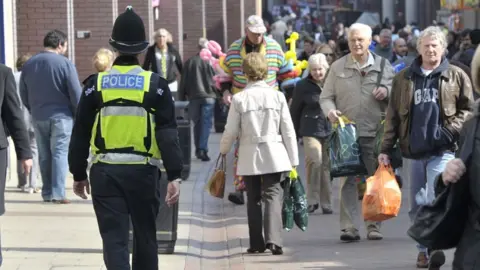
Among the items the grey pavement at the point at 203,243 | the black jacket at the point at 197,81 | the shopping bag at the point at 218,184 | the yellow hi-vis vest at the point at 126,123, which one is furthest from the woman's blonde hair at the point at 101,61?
the black jacket at the point at 197,81

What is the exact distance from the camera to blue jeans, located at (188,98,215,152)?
20.2 metres

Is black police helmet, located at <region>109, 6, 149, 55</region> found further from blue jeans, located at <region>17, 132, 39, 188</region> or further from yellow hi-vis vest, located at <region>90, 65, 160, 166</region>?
blue jeans, located at <region>17, 132, 39, 188</region>

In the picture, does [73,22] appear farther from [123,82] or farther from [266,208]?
[123,82]

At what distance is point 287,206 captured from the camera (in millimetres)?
10984

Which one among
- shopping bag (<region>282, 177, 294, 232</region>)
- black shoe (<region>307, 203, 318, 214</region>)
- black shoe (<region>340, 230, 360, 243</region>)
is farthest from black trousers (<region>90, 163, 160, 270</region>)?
black shoe (<region>307, 203, 318, 214</region>)

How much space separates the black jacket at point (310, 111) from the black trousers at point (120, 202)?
6.41 meters

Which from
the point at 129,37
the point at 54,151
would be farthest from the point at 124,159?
the point at 54,151

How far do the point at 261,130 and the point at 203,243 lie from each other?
5.24ft

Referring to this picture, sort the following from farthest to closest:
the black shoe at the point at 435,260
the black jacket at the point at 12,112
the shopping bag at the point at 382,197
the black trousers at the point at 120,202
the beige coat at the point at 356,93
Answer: the beige coat at the point at 356,93 → the shopping bag at the point at 382,197 → the black jacket at the point at 12,112 → the black shoe at the point at 435,260 → the black trousers at the point at 120,202

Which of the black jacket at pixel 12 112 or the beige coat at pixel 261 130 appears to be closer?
the black jacket at pixel 12 112

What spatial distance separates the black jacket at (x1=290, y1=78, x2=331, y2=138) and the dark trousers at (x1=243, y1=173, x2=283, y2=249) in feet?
10.4

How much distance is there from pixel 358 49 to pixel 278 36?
27.1m

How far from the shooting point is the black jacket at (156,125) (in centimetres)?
757

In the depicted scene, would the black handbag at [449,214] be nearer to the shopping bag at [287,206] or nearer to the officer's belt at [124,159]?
the officer's belt at [124,159]
